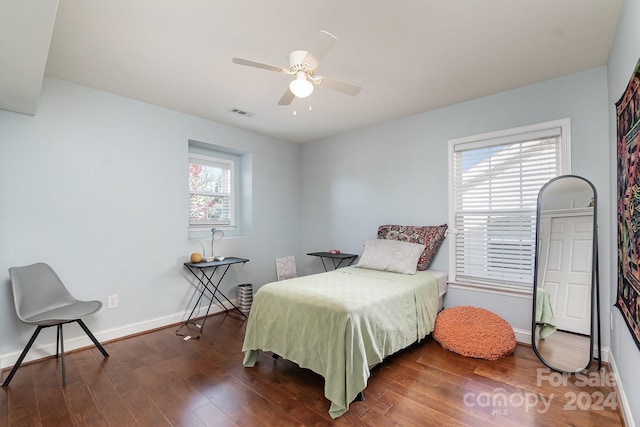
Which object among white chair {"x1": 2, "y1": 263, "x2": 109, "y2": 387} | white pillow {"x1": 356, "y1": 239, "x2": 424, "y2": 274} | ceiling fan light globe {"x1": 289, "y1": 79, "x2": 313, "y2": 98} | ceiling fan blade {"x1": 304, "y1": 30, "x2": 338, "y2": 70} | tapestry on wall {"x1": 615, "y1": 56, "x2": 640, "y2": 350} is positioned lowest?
white chair {"x1": 2, "y1": 263, "x2": 109, "y2": 387}

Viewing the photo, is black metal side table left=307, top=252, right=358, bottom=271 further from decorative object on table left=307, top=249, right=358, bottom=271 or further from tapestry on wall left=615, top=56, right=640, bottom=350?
tapestry on wall left=615, top=56, right=640, bottom=350

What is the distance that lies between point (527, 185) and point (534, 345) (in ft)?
4.76

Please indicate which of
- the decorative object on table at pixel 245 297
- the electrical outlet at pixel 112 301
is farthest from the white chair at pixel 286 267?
the electrical outlet at pixel 112 301

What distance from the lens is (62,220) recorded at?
8.94ft

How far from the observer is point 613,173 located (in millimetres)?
2223

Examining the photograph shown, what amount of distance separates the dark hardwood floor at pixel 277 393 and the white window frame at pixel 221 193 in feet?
5.65

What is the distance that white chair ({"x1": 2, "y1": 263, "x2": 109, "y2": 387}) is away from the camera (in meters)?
2.24

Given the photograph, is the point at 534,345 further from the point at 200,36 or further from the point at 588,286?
the point at 200,36

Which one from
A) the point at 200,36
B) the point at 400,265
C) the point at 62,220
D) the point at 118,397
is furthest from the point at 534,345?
the point at 62,220

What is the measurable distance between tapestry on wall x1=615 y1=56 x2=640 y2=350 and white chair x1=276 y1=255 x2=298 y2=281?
371cm

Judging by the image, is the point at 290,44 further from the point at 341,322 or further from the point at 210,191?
the point at 210,191

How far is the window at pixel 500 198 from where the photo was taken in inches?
111

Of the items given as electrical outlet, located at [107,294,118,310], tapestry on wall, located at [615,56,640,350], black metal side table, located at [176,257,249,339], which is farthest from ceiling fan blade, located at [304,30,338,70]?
electrical outlet, located at [107,294,118,310]

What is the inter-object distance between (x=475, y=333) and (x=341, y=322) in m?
1.54
